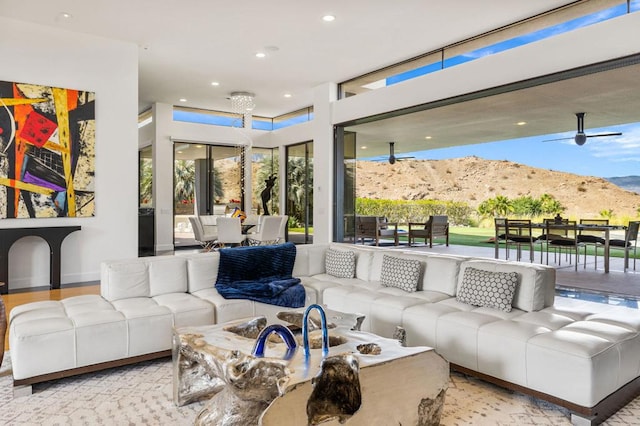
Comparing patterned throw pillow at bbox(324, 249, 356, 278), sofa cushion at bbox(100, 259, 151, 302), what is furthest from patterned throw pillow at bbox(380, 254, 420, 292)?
sofa cushion at bbox(100, 259, 151, 302)

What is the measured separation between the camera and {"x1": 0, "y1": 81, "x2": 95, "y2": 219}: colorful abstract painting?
17.7 feet

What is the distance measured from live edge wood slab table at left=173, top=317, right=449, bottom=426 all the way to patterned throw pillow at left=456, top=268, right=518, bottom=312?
1159mm

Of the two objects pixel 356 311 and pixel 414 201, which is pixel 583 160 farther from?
pixel 356 311

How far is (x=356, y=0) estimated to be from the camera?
4961mm

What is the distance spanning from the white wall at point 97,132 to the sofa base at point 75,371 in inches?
137

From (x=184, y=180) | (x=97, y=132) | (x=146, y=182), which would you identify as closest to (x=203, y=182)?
(x=184, y=180)

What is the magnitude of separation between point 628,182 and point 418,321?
9.28 m

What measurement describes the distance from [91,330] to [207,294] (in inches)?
42.5

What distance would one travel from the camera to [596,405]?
2.32m

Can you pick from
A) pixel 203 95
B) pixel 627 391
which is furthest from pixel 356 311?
pixel 203 95

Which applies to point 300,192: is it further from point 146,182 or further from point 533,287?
point 533,287

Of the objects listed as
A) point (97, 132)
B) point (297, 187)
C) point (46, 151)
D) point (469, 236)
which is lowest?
point (469, 236)

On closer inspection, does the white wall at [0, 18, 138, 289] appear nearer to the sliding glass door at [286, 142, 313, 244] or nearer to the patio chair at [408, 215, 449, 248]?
the sliding glass door at [286, 142, 313, 244]

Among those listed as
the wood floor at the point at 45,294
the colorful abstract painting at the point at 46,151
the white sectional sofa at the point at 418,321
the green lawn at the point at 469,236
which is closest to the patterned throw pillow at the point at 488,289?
the white sectional sofa at the point at 418,321
